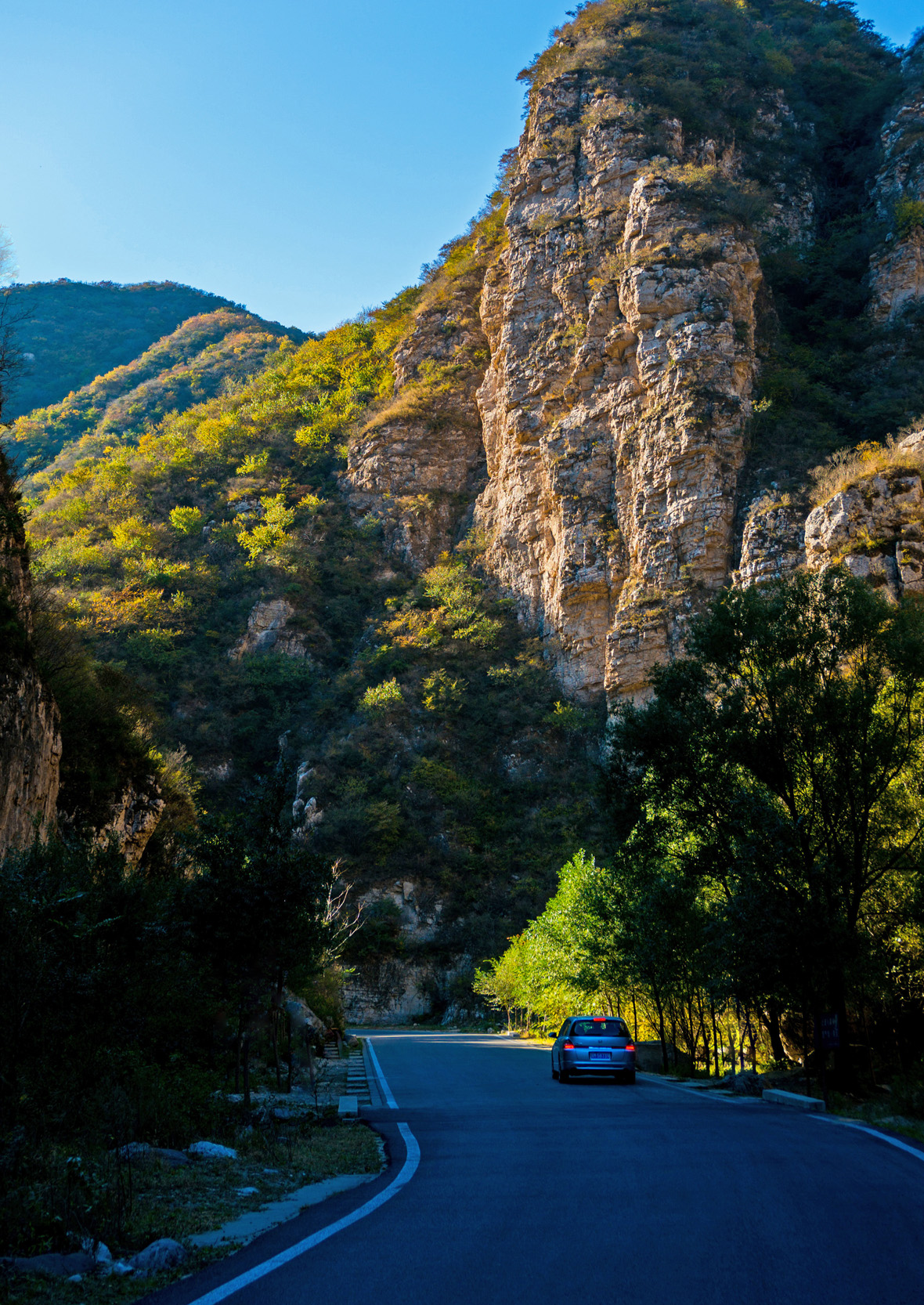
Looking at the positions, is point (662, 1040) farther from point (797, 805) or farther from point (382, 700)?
point (382, 700)

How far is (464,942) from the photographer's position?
151ft

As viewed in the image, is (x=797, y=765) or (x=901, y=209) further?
(x=901, y=209)

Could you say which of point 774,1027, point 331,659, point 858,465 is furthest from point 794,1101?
point 331,659

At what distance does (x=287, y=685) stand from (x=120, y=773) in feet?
113

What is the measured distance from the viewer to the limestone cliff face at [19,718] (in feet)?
47.4


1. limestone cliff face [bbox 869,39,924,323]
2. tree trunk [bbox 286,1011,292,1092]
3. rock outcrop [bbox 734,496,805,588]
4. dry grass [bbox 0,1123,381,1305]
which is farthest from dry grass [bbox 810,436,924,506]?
dry grass [bbox 0,1123,381,1305]

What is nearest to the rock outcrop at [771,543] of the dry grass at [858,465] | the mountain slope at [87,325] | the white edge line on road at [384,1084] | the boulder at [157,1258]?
the dry grass at [858,465]

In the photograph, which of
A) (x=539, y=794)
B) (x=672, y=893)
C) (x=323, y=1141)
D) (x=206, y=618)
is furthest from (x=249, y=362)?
(x=323, y=1141)

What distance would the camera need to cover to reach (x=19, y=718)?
15.2 metres

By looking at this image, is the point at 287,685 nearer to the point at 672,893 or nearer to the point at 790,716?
the point at 672,893

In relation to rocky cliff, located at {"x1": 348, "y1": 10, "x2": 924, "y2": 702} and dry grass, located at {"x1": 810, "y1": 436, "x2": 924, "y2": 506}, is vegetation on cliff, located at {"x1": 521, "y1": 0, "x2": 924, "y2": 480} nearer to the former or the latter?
rocky cliff, located at {"x1": 348, "y1": 10, "x2": 924, "y2": 702}

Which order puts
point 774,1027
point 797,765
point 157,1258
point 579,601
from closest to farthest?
point 157,1258 → point 797,765 → point 774,1027 → point 579,601

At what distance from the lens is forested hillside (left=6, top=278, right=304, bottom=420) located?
118688 millimetres

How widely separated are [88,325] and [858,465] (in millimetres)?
127345
